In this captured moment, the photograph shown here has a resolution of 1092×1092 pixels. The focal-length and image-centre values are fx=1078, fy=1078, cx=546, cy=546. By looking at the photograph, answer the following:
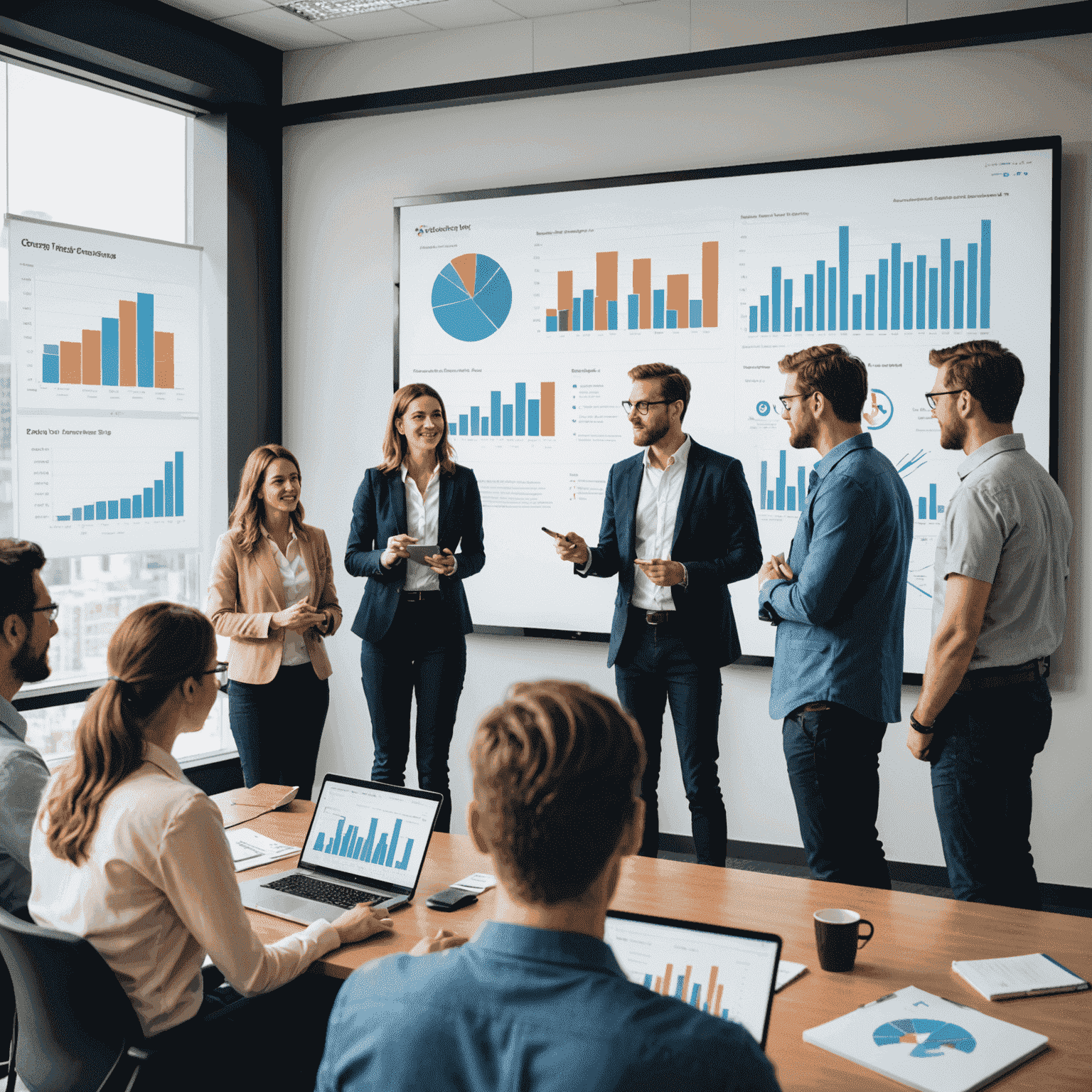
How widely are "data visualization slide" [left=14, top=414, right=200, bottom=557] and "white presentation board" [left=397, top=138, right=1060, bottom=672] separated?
1.07m

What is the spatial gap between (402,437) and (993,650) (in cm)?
213

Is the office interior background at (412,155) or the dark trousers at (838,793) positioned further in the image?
the office interior background at (412,155)

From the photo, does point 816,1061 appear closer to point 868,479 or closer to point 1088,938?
point 1088,938

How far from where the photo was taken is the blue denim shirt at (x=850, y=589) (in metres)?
2.55

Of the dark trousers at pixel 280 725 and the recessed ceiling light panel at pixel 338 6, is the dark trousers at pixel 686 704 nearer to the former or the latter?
the dark trousers at pixel 280 725

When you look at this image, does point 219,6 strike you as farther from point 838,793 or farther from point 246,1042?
point 246,1042

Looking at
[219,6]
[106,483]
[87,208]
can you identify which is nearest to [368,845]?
[106,483]

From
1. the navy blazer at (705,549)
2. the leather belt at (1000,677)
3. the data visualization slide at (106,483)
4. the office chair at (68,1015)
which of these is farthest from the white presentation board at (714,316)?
the office chair at (68,1015)

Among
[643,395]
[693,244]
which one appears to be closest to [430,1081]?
[643,395]

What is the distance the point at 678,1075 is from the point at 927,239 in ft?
11.6

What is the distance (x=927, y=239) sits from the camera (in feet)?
12.6

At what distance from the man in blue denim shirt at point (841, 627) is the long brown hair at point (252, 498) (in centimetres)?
175

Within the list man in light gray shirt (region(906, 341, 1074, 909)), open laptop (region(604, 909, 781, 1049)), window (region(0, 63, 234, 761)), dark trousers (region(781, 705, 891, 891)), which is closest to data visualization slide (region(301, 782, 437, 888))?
open laptop (region(604, 909, 781, 1049))

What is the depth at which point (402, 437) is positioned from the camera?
379 cm
